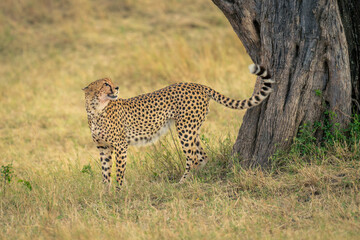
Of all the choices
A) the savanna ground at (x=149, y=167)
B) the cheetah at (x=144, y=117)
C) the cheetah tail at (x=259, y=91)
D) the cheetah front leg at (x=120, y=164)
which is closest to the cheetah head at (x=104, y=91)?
the cheetah at (x=144, y=117)

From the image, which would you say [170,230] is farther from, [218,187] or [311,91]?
[311,91]

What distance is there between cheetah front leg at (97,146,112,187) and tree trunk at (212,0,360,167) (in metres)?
1.39

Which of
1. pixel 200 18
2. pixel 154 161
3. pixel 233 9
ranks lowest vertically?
pixel 154 161

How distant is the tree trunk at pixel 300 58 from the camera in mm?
4453

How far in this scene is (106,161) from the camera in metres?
5.12

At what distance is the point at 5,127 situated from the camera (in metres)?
7.46

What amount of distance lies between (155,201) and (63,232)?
0.98 meters

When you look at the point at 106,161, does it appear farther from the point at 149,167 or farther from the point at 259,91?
the point at 259,91

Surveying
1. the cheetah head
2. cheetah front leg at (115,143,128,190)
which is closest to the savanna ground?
cheetah front leg at (115,143,128,190)

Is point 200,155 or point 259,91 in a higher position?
point 259,91

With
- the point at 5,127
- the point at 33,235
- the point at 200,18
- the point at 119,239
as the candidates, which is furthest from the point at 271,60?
the point at 200,18

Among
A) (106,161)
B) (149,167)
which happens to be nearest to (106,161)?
(106,161)

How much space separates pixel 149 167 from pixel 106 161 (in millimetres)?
438

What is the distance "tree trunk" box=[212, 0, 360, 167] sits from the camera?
445 centimetres
